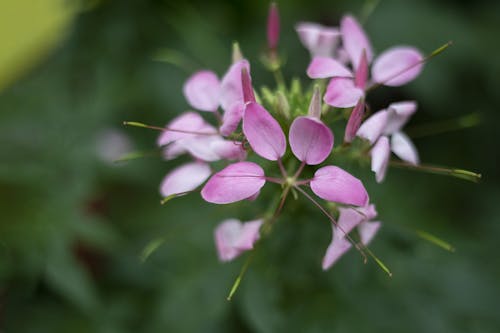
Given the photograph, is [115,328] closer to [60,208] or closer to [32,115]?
[60,208]

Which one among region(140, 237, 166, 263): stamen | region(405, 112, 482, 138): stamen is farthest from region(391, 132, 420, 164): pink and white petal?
region(405, 112, 482, 138): stamen

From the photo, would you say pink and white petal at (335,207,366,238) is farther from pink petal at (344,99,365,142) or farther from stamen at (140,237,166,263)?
stamen at (140,237,166,263)

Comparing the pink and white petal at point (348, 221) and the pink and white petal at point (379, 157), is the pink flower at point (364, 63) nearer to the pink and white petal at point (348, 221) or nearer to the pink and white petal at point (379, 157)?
Answer: the pink and white petal at point (379, 157)

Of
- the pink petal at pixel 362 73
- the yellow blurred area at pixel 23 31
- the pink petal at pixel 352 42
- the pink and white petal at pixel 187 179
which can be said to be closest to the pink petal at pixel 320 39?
the pink petal at pixel 352 42

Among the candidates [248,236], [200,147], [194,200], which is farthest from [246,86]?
[194,200]

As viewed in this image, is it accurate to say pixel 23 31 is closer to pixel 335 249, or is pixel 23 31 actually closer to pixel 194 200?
pixel 194 200

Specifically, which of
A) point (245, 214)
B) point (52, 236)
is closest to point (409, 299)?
point (245, 214)
